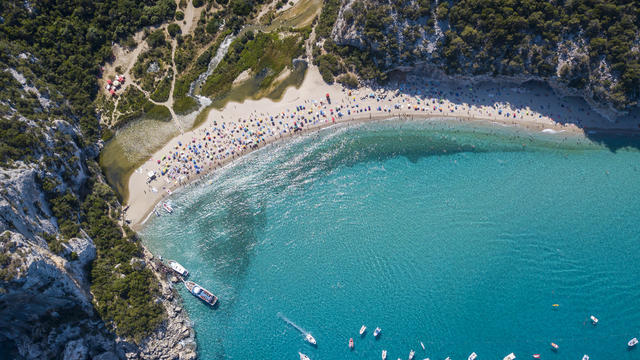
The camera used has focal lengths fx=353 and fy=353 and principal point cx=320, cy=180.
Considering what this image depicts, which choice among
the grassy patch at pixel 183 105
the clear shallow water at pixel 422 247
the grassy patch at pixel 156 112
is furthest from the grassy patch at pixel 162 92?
the clear shallow water at pixel 422 247

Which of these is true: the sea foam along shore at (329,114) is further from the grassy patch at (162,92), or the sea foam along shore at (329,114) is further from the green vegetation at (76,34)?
the green vegetation at (76,34)

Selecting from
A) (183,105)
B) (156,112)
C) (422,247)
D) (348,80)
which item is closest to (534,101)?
(348,80)

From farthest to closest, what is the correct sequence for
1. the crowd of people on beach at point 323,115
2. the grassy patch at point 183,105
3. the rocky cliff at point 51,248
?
the grassy patch at point 183,105, the crowd of people on beach at point 323,115, the rocky cliff at point 51,248

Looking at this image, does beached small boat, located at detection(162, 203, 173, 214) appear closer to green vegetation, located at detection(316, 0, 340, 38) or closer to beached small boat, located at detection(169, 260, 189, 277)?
beached small boat, located at detection(169, 260, 189, 277)

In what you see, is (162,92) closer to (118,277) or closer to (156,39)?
(156,39)

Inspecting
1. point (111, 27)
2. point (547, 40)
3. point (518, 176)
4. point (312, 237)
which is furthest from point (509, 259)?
point (111, 27)

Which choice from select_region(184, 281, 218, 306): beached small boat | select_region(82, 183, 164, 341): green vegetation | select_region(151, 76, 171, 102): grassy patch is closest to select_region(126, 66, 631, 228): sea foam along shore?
select_region(82, 183, 164, 341): green vegetation

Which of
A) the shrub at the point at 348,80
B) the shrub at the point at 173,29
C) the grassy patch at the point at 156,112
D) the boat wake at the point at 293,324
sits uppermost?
the shrub at the point at 173,29
